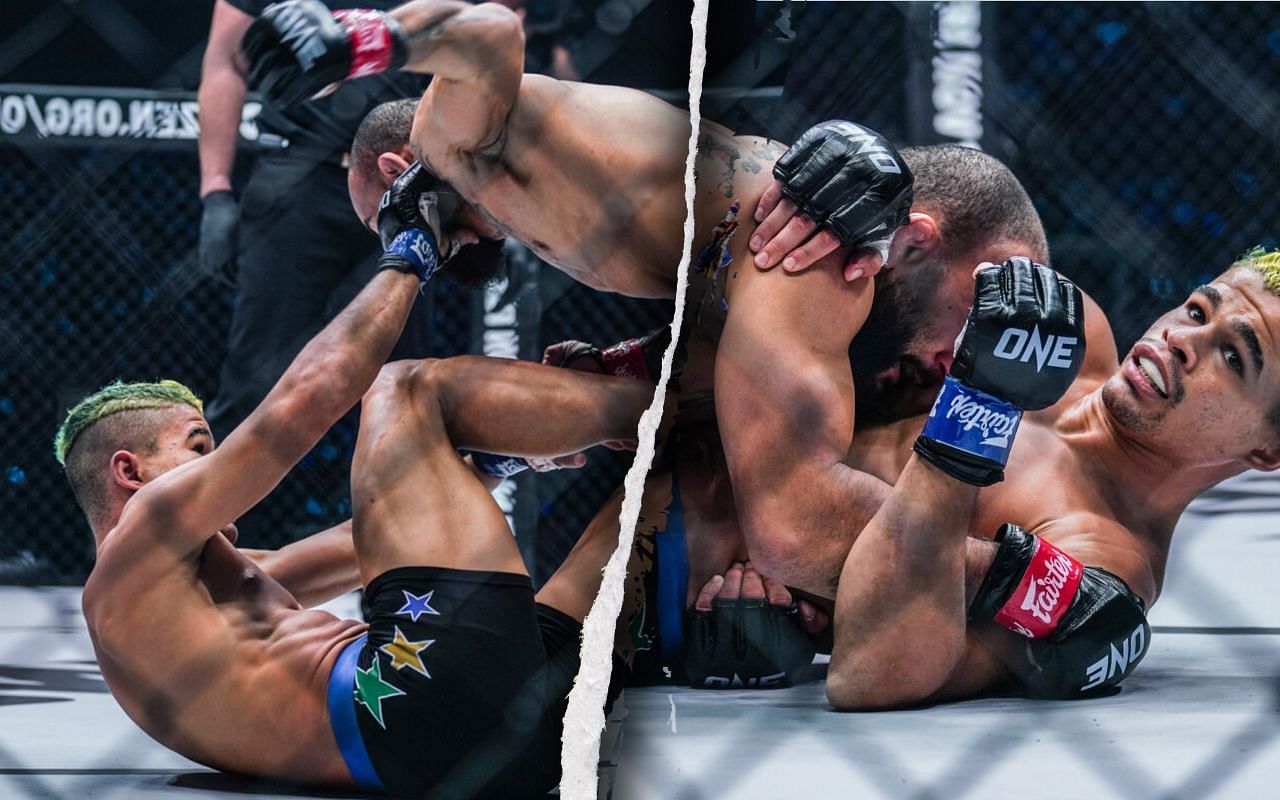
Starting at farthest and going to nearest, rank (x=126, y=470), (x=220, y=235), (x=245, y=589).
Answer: (x=220, y=235) → (x=126, y=470) → (x=245, y=589)

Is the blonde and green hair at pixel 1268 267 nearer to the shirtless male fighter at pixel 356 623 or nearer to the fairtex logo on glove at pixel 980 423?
the fairtex logo on glove at pixel 980 423

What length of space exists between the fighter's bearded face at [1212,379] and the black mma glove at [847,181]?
0.41 m

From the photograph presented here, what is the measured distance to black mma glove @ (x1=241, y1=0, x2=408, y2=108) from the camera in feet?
3.12

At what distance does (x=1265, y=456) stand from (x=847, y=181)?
25.3 inches

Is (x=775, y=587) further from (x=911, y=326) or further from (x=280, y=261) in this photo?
(x=280, y=261)

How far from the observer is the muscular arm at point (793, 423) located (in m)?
1.22

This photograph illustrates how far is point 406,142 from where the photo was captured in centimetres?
144

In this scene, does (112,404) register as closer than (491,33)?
No

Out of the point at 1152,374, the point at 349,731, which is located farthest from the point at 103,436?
the point at 1152,374

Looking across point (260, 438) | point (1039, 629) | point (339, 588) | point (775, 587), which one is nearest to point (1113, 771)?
point (1039, 629)

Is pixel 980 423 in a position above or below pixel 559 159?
below

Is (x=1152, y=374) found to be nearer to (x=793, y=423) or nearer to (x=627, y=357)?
(x=793, y=423)

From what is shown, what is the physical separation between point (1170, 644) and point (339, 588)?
1.04 metres

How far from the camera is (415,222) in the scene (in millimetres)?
1268
